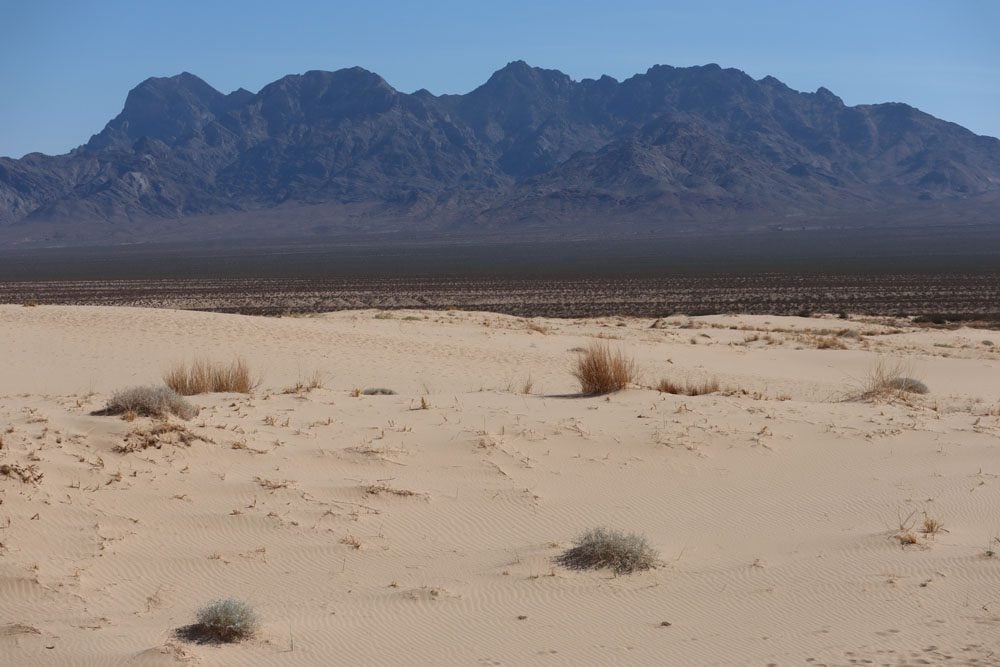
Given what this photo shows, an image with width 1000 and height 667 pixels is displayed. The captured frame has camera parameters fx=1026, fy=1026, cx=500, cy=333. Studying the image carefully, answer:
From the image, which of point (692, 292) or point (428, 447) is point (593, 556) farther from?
point (692, 292)

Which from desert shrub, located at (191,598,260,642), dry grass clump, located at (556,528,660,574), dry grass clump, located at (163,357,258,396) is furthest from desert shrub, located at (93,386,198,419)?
dry grass clump, located at (556,528,660,574)

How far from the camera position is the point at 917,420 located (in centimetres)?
1248

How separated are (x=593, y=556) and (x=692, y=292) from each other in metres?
47.7

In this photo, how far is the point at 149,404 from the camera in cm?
1044

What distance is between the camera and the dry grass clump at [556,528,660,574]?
24.7 feet

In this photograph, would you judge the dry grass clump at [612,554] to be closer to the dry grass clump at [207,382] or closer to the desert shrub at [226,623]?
the desert shrub at [226,623]

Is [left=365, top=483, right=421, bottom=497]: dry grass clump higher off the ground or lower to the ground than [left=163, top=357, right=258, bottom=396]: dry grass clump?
lower

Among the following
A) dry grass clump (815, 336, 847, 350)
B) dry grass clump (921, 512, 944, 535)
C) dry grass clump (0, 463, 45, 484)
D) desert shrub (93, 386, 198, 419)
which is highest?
desert shrub (93, 386, 198, 419)

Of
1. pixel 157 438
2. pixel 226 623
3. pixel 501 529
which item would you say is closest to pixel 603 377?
pixel 501 529

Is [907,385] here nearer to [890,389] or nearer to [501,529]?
[890,389]

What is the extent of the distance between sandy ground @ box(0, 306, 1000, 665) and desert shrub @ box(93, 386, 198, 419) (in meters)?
0.21

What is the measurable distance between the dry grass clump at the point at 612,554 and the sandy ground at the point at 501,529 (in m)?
0.11

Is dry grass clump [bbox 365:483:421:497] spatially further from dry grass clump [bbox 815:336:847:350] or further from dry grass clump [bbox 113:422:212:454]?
dry grass clump [bbox 815:336:847:350]

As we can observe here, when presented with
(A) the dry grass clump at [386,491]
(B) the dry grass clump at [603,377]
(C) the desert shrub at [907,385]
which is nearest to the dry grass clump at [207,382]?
(B) the dry grass clump at [603,377]
